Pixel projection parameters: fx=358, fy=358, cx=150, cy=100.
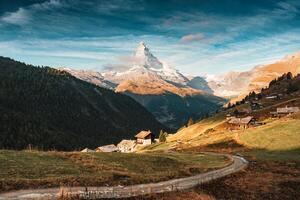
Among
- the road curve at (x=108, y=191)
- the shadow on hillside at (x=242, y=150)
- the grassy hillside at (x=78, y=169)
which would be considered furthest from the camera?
the shadow on hillside at (x=242, y=150)

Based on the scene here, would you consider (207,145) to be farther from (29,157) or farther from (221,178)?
(29,157)

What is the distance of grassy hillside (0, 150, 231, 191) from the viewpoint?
103 ft

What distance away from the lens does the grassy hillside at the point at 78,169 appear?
3132 centimetres

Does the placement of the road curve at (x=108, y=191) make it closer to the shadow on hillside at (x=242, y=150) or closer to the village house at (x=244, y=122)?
the shadow on hillside at (x=242, y=150)

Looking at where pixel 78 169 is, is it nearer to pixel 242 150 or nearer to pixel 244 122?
pixel 242 150

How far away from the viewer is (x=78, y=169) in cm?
3853

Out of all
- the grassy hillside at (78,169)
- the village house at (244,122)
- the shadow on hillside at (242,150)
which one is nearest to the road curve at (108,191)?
the grassy hillside at (78,169)

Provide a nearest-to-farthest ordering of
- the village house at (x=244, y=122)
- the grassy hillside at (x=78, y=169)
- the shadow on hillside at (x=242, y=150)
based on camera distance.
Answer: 1. the grassy hillside at (x=78, y=169)
2. the shadow on hillside at (x=242, y=150)
3. the village house at (x=244, y=122)

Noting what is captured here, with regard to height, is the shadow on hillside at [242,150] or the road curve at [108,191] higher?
the road curve at [108,191]

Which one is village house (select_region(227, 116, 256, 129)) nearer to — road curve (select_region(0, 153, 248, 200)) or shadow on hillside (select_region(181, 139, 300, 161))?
shadow on hillside (select_region(181, 139, 300, 161))

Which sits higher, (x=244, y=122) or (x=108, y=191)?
(x=244, y=122)

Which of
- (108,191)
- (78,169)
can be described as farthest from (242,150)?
(108,191)

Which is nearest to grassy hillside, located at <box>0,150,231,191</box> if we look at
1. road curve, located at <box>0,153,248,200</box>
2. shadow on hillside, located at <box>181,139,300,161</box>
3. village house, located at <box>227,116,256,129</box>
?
road curve, located at <box>0,153,248,200</box>

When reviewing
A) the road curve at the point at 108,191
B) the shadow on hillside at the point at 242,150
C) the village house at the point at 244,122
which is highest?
the village house at the point at 244,122
